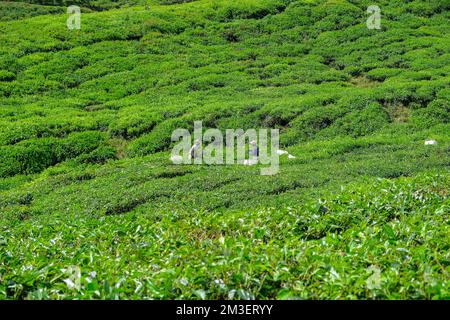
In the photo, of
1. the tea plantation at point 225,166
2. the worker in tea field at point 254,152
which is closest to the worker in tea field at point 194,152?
the tea plantation at point 225,166

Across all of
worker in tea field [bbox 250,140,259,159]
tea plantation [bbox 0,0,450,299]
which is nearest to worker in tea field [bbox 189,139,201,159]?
tea plantation [bbox 0,0,450,299]

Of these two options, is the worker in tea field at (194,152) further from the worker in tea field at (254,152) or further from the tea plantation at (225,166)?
the worker in tea field at (254,152)

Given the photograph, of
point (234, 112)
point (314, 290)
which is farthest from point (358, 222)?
point (234, 112)

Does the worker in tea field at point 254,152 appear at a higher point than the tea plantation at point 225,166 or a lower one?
lower

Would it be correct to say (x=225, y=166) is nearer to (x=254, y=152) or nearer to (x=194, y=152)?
(x=254, y=152)

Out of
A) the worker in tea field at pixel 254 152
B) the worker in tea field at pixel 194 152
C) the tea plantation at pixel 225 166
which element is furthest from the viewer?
the worker in tea field at pixel 194 152

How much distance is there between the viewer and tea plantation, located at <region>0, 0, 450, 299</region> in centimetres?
727

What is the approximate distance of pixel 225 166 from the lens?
24438 millimetres

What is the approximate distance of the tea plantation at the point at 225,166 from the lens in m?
7.27

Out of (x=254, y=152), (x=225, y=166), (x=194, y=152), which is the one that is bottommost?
(x=225, y=166)

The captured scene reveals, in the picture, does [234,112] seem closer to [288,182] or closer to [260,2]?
[288,182]

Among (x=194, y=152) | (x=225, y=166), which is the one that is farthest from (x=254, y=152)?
(x=194, y=152)

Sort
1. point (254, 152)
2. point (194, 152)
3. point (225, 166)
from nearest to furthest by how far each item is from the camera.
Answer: point (225, 166), point (254, 152), point (194, 152)

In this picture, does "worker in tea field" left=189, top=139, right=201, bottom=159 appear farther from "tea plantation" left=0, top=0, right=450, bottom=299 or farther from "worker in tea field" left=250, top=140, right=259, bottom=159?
"worker in tea field" left=250, top=140, right=259, bottom=159
